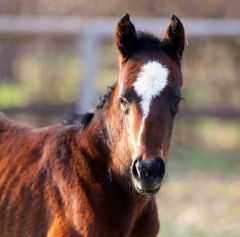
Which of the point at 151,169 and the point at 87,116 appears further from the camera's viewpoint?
the point at 87,116

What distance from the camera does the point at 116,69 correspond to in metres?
15.5

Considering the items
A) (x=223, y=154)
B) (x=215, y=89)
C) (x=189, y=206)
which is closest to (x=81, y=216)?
(x=189, y=206)

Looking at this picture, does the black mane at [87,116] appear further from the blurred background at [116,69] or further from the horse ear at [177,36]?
the blurred background at [116,69]

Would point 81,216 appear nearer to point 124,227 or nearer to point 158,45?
point 124,227

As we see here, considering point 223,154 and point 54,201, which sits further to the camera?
point 223,154

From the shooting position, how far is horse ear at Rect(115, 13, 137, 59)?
5.47 meters

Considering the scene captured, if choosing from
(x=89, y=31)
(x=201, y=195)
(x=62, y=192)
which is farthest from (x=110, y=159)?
(x=89, y=31)

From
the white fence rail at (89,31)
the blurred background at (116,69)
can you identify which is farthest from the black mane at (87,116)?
the white fence rail at (89,31)

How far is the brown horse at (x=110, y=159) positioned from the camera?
511 cm

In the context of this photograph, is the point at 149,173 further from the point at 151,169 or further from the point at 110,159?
the point at 110,159

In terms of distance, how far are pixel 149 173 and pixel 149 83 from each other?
1.86 ft

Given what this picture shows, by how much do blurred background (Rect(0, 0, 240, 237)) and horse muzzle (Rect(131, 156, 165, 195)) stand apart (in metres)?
6.26

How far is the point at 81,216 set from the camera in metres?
5.36

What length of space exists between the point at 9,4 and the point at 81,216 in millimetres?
12132
